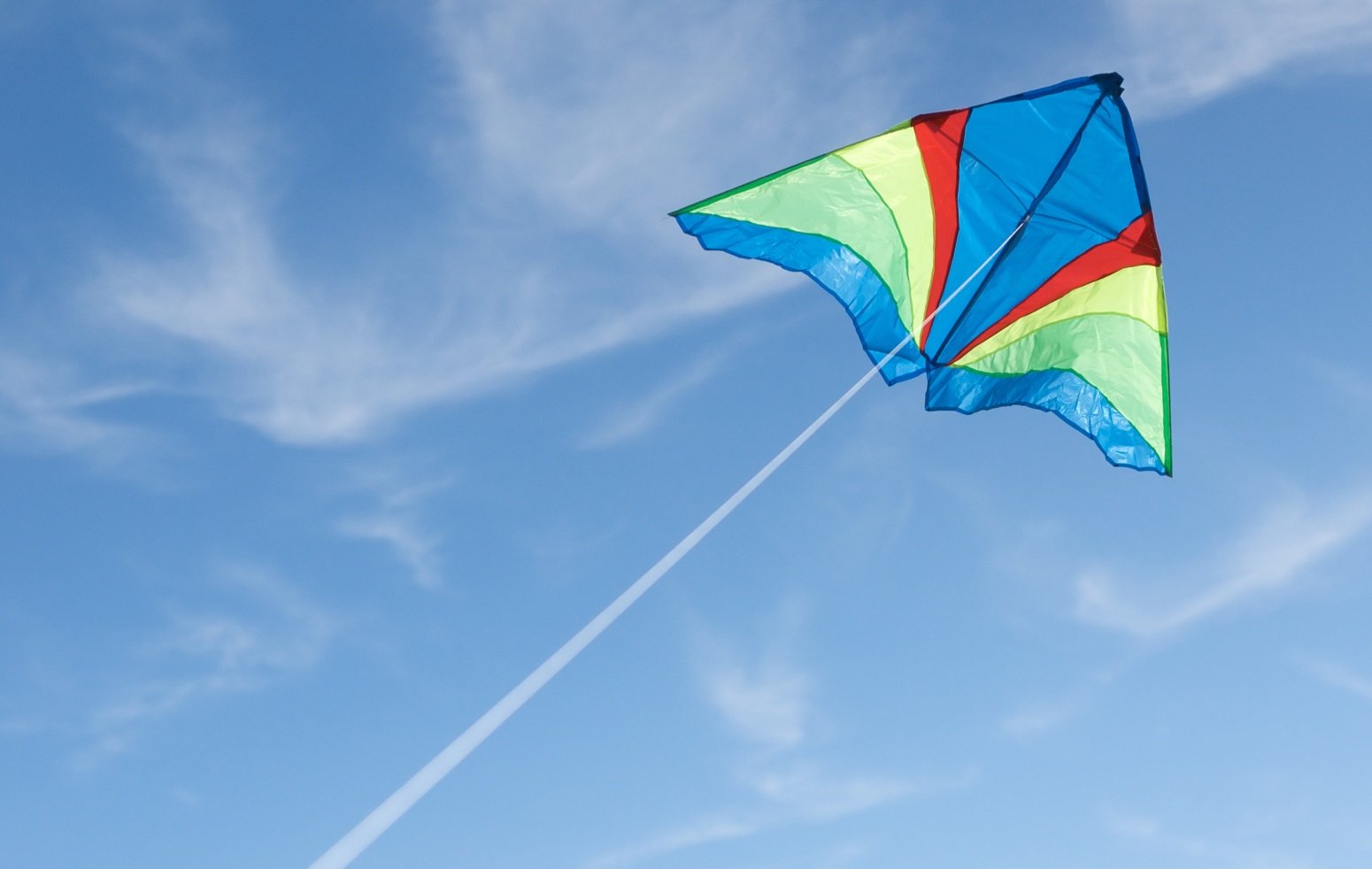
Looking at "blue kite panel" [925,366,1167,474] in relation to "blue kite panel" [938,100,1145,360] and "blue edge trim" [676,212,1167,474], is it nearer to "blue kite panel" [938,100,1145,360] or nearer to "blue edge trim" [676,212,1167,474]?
"blue edge trim" [676,212,1167,474]

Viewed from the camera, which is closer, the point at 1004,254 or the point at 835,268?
the point at 835,268

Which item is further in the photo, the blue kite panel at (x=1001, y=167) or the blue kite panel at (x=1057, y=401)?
the blue kite panel at (x=1057, y=401)

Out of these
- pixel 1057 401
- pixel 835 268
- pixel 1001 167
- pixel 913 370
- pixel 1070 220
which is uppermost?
pixel 1001 167

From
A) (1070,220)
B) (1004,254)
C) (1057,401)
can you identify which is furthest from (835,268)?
(1057,401)

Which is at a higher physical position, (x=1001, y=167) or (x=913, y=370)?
(x=1001, y=167)

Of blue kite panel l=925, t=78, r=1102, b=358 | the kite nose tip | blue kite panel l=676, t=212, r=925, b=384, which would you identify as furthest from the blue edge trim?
the kite nose tip

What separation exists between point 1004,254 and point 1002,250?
43 millimetres

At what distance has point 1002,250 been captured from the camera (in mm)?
10789

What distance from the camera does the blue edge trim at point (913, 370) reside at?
32.8 ft

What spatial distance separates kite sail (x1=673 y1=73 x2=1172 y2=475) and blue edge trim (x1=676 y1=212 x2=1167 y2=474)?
11 millimetres

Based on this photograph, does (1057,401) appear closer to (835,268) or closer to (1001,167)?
(1001,167)

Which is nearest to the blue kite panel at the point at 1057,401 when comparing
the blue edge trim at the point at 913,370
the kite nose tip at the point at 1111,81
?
the blue edge trim at the point at 913,370

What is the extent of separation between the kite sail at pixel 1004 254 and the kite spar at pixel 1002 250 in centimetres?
1

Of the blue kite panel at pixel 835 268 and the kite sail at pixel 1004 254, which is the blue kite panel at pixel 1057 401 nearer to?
the kite sail at pixel 1004 254
